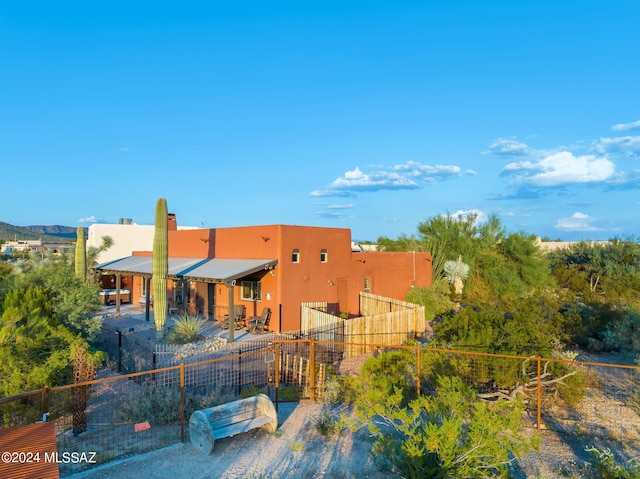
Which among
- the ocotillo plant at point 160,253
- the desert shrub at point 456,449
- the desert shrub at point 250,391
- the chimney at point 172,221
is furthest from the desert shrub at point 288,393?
the chimney at point 172,221

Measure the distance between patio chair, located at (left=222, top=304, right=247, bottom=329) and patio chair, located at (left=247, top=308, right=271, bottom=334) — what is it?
58 cm

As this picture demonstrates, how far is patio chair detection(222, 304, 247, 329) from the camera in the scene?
17.4 meters

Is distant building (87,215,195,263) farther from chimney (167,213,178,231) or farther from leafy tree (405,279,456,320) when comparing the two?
leafy tree (405,279,456,320)

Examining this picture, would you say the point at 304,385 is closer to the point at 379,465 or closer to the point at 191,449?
the point at 191,449

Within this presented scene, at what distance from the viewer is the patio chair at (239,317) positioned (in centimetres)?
1736

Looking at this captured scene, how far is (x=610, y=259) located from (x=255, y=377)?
26114 millimetres

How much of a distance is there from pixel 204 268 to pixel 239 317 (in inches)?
101

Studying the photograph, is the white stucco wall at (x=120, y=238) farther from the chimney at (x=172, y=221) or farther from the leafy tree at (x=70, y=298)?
the leafy tree at (x=70, y=298)

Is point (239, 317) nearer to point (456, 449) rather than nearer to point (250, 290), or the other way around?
point (250, 290)

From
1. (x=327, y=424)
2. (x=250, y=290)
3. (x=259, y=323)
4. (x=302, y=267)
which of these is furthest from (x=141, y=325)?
(x=327, y=424)

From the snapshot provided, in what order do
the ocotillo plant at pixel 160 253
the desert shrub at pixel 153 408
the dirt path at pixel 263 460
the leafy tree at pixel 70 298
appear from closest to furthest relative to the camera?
the dirt path at pixel 263 460
the desert shrub at pixel 153 408
the leafy tree at pixel 70 298
the ocotillo plant at pixel 160 253

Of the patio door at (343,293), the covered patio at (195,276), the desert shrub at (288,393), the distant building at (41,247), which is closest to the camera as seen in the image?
the desert shrub at (288,393)

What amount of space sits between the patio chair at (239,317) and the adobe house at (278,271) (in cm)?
21

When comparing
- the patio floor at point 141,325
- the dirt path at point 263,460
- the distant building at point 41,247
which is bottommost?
the dirt path at point 263,460
